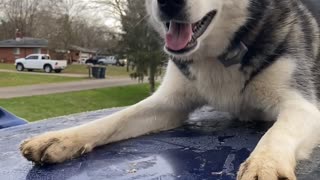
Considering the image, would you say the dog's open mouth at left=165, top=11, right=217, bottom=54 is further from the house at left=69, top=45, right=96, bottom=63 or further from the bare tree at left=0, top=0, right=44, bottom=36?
the house at left=69, top=45, right=96, bottom=63

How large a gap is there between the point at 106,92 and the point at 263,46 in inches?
981

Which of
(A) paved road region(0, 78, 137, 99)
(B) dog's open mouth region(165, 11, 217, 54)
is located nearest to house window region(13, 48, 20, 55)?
(A) paved road region(0, 78, 137, 99)

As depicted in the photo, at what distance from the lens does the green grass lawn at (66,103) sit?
55.8 ft

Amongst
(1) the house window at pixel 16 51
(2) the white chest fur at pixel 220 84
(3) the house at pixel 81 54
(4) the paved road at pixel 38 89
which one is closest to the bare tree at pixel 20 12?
(1) the house window at pixel 16 51

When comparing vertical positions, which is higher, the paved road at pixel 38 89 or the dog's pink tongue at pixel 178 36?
the dog's pink tongue at pixel 178 36

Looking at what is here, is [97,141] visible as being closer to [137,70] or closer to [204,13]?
[204,13]

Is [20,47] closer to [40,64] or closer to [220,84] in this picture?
[40,64]

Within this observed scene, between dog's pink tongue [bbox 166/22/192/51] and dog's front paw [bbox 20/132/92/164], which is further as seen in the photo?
dog's pink tongue [bbox 166/22/192/51]

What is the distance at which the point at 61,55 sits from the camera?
54188 mm

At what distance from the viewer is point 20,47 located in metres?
59.8

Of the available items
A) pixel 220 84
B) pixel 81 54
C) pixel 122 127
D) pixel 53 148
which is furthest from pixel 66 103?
pixel 81 54

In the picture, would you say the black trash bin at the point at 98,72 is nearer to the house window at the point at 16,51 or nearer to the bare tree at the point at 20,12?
the bare tree at the point at 20,12

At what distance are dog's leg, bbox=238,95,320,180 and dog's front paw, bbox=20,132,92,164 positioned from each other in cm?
72

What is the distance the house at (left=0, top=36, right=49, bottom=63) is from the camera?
58.2 m
